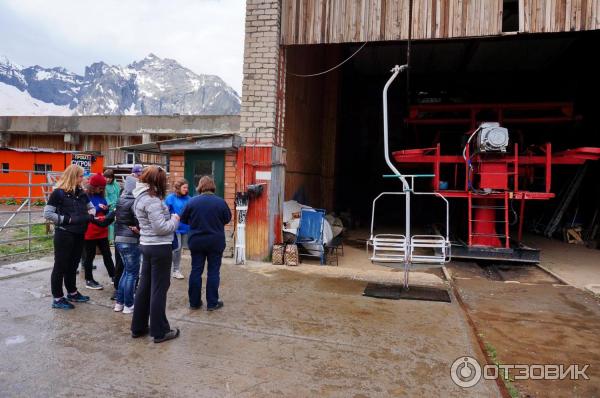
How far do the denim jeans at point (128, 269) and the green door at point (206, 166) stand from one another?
3.41 metres

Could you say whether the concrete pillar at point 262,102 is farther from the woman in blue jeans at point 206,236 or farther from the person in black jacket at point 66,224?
the person in black jacket at point 66,224

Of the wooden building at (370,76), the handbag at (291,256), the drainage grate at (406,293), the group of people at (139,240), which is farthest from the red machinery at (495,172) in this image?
the group of people at (139,240)

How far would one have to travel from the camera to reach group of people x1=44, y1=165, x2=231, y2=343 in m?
3.83

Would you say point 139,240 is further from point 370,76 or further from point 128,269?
Answer: point 370,76

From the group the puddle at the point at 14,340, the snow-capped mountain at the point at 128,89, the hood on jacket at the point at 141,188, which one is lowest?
the puddle at the point at 14,340

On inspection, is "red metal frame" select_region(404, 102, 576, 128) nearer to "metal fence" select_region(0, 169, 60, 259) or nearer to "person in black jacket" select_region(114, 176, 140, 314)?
"person in black jacket" select_region(114, 176, 140, 314)

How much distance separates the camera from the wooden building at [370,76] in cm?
732

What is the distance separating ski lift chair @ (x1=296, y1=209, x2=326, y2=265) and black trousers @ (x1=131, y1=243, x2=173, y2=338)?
430cm

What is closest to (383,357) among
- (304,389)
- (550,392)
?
(304,389)

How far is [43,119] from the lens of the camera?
19312mm

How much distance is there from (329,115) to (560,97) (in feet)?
26.1

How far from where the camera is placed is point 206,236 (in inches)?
184

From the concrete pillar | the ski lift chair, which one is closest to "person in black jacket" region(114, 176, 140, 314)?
the concrete pillar

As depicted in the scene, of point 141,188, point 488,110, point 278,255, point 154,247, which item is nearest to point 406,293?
point 278,255
